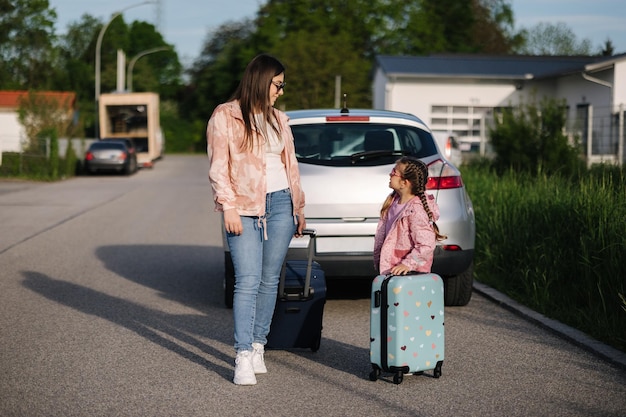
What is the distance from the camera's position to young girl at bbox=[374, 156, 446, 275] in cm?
577

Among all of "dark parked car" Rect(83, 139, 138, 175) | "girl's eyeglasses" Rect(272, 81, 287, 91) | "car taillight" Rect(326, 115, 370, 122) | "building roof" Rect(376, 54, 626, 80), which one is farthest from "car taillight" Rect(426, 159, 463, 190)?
"building roof" Rect(376, 54, 626, 80)

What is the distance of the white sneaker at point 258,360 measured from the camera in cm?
588

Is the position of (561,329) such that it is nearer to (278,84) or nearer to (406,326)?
(406,326)

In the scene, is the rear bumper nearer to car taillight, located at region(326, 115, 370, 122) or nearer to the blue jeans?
car taillight, located at region(326, 115, 370, 122)

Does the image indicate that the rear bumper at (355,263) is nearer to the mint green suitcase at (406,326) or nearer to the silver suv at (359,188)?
the silver suv at (359,188)

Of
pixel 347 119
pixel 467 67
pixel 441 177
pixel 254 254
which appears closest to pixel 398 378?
pixel 254 254

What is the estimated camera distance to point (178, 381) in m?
5.66

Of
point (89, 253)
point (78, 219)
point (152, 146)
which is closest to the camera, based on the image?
point (89, 253)

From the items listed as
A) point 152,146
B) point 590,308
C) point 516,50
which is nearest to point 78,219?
point 590,308

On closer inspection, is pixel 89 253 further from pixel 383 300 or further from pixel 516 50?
pixel 516 50

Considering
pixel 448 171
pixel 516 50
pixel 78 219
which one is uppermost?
pixel 516 50

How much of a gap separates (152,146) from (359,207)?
38.2 metres

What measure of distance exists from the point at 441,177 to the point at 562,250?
72.9 inches

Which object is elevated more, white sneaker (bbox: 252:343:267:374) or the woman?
the woman
